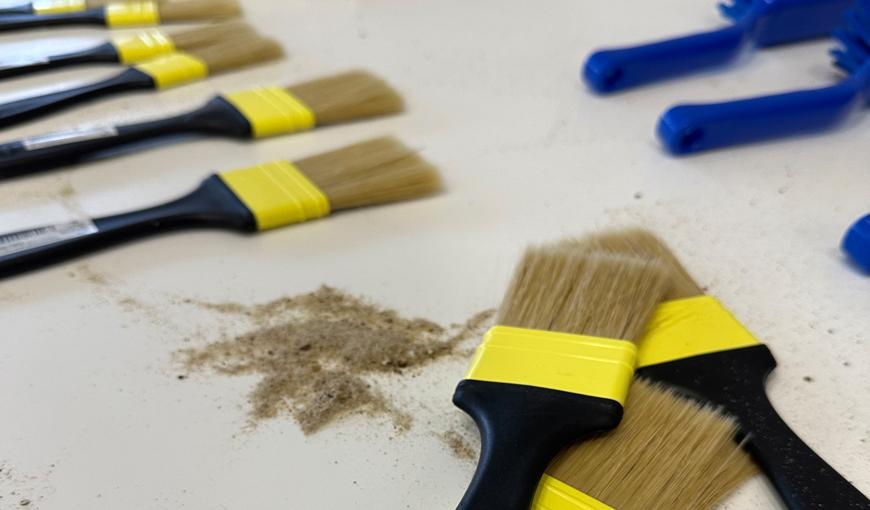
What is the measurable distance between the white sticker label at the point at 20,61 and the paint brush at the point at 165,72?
0.09 meters

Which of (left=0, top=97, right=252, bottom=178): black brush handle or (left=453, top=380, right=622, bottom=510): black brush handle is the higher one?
(left=0, top=97, right=252, bottom=178): black brush handle

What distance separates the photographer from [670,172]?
0.85m

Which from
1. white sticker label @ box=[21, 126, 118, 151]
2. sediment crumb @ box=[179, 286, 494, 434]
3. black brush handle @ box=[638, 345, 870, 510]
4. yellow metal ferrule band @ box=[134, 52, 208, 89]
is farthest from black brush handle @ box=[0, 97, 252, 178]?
black brush handle @ box=[638, 345, 870, 510]

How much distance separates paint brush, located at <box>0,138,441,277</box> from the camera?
0.69 meters

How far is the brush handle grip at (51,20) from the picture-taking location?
1.10 metres

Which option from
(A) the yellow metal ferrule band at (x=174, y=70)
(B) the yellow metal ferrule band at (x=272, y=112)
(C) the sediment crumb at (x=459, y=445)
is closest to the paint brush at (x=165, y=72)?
(A) the yellow metal ferrule band at (x=174, y=70)

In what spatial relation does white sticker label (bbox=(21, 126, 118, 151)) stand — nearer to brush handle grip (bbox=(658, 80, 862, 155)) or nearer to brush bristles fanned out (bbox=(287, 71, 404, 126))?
brush bristles fanned out (bbox=(287, 71, 404, 126))

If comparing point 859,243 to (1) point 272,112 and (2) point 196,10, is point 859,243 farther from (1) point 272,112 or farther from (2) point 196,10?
(2) point 196,10

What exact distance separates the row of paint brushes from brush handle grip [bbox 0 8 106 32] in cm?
79

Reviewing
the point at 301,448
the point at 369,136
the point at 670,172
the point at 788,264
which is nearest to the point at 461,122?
the point at 369,136

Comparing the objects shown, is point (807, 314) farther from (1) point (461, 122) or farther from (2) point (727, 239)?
(1) point (461, 122)

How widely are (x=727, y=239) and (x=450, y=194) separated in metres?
0.26

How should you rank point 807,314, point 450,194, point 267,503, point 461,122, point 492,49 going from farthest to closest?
point 492,49 < point 461,122 < point 450,194 < point 807,314 < point 267,503

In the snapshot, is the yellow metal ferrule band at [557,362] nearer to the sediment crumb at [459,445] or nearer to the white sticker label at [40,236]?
the sediment crumb at [459,445]
